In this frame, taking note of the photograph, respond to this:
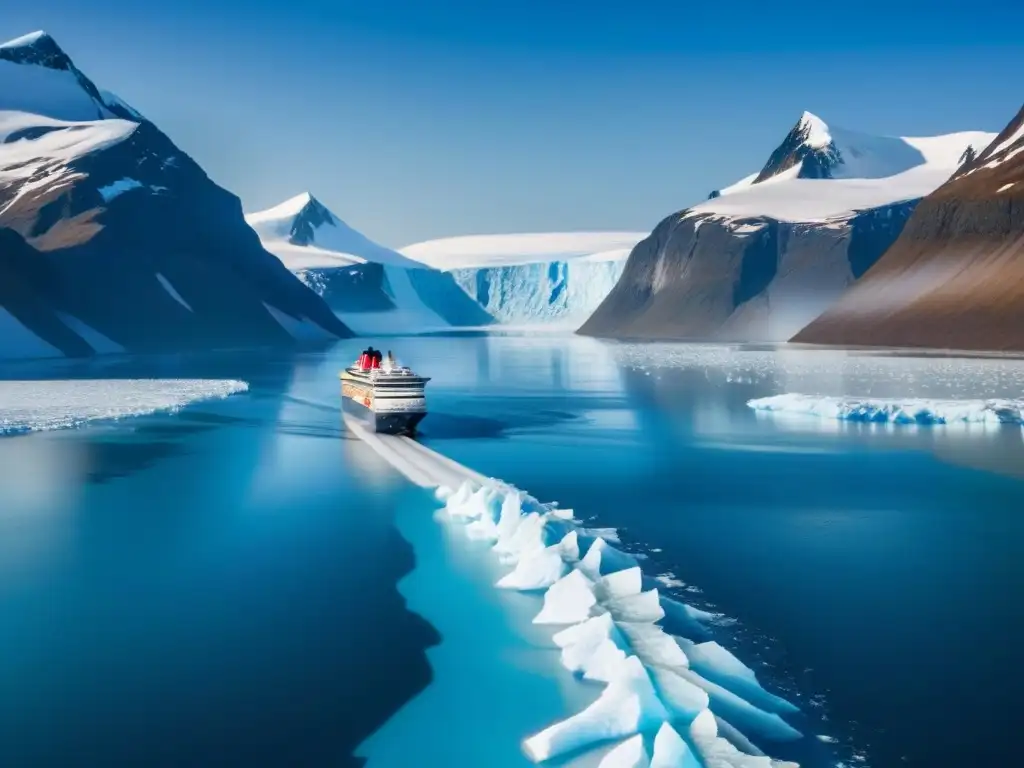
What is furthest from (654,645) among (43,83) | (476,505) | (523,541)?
(43,83)

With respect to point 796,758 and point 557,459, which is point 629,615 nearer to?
point 796,758

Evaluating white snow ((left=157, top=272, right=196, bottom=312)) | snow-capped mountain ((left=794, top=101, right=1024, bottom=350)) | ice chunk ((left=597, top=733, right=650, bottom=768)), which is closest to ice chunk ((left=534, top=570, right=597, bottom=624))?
ice chunk ((left=597, top=733, right=650, bottom=768))

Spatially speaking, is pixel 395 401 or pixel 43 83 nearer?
pixel 395 401

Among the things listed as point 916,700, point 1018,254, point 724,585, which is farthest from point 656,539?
point 1018,254

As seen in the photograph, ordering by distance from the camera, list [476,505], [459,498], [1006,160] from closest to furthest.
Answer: [476,505] < [459,498] < [1006,160]

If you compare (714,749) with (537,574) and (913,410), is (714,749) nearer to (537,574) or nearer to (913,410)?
(537,574)
